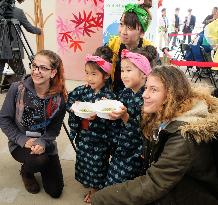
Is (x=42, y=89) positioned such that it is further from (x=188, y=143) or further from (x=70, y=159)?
(x=188, y=143)

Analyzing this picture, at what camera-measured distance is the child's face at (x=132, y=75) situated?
1937 mm

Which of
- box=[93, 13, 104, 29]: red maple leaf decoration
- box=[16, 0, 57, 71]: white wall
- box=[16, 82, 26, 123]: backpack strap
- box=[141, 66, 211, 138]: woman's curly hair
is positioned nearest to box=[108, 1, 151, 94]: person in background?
box=[16, 82, 26, 123]: backpack strap

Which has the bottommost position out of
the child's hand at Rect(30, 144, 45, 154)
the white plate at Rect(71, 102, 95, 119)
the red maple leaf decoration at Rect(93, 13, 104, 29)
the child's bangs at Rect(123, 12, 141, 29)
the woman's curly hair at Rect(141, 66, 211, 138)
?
the child's hand at Rect(30, 144, 45, 154)

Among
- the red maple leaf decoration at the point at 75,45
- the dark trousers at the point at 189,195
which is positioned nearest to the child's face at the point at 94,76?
the dark trousers at the point at 189,195

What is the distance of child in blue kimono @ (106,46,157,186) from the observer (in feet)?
6.32

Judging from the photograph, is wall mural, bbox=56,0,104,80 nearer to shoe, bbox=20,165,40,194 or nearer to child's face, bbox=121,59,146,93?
shoe, bbox=20,165,40,194

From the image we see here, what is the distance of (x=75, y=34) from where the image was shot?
5.36 meters

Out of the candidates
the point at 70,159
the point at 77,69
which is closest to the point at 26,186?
the point at 70,159

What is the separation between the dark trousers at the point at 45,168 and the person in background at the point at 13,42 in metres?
1.58

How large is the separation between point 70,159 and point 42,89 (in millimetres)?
759

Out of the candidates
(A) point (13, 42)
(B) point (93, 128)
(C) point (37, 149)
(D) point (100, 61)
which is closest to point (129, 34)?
(D) point (100, 61)

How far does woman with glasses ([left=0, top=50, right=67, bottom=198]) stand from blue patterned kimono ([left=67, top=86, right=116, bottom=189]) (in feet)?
0.69

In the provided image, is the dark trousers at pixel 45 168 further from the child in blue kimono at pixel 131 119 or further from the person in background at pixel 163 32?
the person in background at pixel 163 32

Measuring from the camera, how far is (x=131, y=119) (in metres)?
1.91
